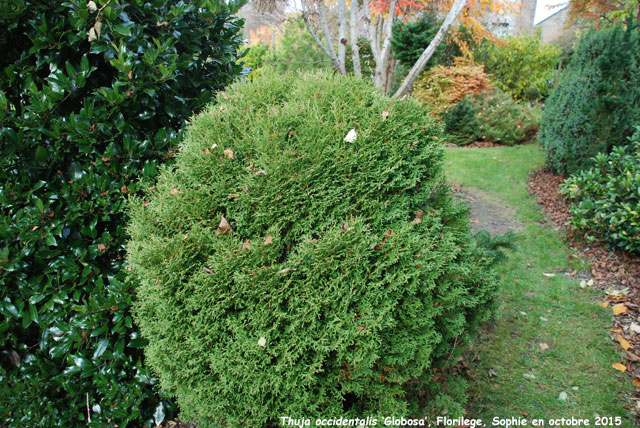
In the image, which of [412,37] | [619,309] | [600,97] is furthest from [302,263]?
[412,37]

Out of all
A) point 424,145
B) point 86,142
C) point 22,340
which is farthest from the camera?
point 22,340

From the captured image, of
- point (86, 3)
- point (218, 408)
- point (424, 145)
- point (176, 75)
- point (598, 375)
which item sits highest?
point (86, 3)

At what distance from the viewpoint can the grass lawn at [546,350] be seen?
2717 millimetres

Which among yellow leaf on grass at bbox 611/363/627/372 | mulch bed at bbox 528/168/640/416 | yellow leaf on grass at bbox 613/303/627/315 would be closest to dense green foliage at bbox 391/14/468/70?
mulch bed at bbox 528/168/640/416

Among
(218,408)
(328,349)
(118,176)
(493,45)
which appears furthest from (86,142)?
(493,45)

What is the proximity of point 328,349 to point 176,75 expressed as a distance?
200 centimetres

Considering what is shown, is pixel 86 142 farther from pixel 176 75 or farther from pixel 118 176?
pixel 176 75

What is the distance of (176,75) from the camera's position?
2.54 meters

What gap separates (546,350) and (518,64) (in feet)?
44.8

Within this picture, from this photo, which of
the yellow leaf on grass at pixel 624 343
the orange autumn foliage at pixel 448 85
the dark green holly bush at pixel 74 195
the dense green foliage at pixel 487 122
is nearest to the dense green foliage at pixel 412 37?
the orange autumn foliage at pixel 448 85

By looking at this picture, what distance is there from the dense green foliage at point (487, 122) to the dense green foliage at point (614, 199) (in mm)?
5169

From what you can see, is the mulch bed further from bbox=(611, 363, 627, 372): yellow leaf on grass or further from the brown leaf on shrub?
the brown leaf on shrub

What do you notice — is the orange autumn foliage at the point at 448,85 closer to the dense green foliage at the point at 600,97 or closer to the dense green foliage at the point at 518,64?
the dense green foliage at the point at 518,64

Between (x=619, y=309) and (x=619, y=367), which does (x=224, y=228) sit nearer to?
(x=619, y=367)
